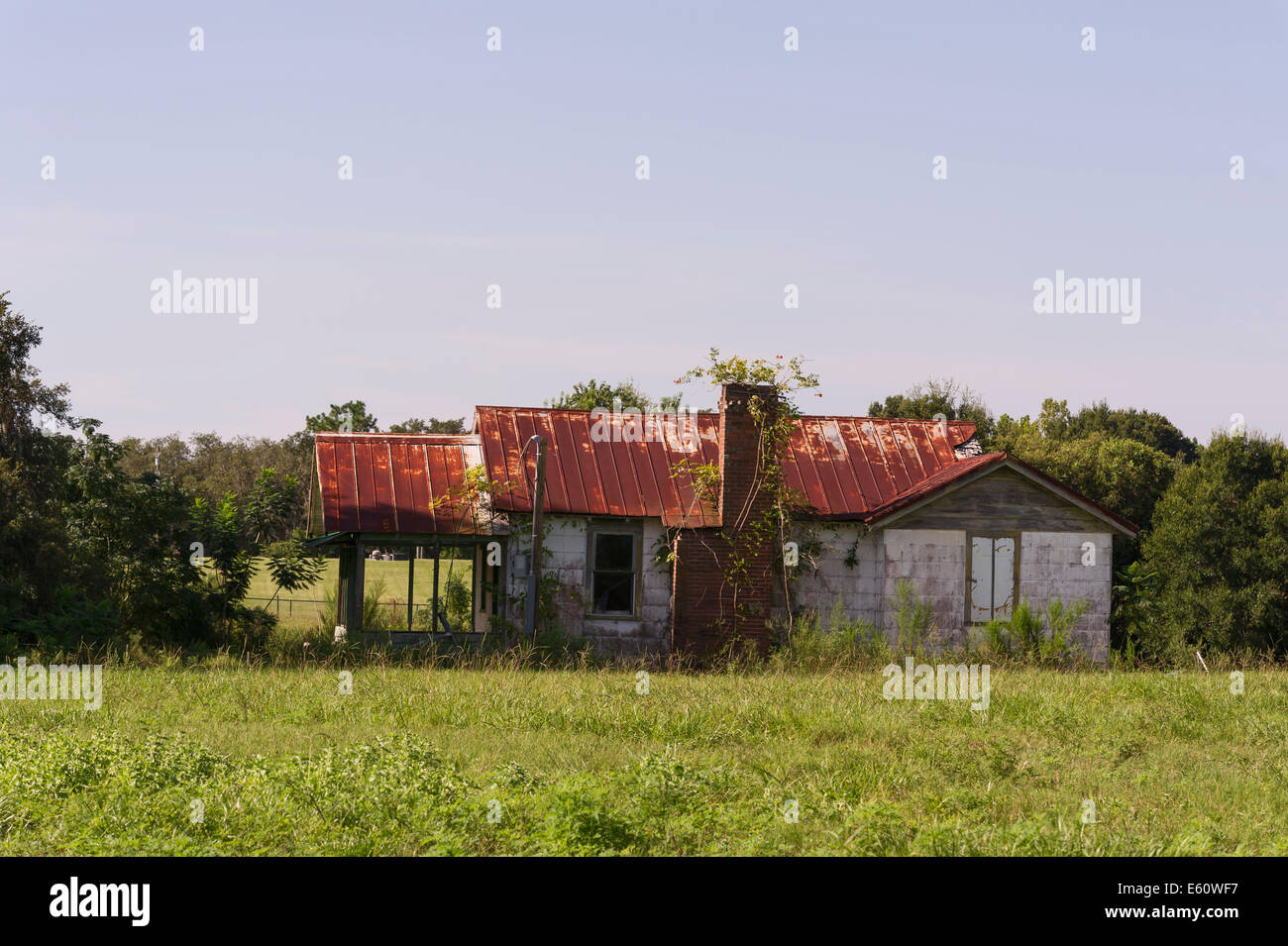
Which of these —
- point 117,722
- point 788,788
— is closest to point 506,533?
point 117,722

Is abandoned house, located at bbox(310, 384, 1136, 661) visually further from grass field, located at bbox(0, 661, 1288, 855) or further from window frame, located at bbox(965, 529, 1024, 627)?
grass field, located at bbox(0, 661, 1288, 855)

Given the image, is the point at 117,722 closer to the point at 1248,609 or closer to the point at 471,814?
the point at 471,814

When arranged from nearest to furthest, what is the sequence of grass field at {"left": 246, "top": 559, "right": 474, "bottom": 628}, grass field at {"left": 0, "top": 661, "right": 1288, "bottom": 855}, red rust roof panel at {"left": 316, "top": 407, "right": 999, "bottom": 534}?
grass field at {"left": 0, "top": 661, "right": 1288, "bottom": 855} → red rust roof panel at {"left": 316, "top": 407, "right": 999, "bottom": 534} → grass field at {"left": 246, "top": 559, "right": 474, "bottom": 628}

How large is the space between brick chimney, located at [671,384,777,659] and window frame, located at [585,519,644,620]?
0.70m

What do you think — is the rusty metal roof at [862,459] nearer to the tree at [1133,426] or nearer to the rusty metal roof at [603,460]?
the rusty metal roof at [603,460]

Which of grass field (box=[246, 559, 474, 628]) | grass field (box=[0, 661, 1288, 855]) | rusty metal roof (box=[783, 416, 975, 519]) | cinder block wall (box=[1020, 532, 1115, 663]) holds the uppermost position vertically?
rusty metal roof (box=[783, 416, 975, 519])

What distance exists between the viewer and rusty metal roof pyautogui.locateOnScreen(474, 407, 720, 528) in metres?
21.2

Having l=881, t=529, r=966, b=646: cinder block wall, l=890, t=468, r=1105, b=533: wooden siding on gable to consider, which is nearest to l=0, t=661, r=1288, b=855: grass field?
l=881, t=529, r=966, b=646: cinder block wall

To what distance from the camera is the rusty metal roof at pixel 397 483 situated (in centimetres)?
2080

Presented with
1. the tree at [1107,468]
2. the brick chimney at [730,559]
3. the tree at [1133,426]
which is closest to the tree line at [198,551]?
the brick chimney at [730,559]

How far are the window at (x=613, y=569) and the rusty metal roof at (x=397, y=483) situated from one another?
6.96 feet

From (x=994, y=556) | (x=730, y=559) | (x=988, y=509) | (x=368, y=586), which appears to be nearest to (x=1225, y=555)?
(x=994, y=556)

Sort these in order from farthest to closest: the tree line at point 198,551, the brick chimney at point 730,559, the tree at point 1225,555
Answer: the tree at point 1225,555, the brick chimney at point 730,559, the tree line at point 198,551
